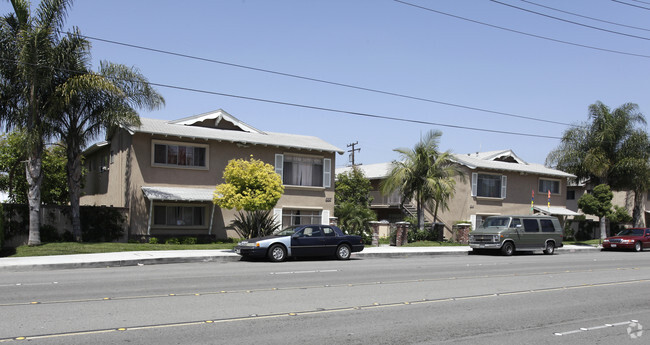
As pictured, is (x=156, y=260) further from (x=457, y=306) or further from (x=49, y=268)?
(x=457, y=306)

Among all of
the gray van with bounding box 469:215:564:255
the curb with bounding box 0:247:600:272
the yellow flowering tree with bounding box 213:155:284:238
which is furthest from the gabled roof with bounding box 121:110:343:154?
the gray van with bounding box 469:215:564:255

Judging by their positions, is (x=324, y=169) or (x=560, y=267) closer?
(x=560, y=267)

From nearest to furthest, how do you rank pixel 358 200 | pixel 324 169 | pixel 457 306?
pixel 457 306 < pixel 324 169 < pixel 358 200

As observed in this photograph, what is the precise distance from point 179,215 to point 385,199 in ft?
63.5

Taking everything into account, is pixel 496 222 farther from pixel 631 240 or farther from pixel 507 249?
pixel 631 240

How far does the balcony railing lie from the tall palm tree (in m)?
24.1

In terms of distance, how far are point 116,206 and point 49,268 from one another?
34.6 ft

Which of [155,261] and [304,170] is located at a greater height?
[304,170]

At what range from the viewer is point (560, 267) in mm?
19016

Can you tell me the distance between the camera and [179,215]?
26.7 meters

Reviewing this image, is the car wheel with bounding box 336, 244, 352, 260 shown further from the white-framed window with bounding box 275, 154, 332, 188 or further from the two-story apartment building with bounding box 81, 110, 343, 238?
the white-framed window with bounding box 275, 154, 332, 188

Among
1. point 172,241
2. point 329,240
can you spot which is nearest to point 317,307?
point 329,240

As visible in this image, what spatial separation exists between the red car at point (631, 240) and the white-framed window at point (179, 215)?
22843 millimetres

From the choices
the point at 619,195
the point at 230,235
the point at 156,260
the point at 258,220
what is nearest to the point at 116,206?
the point at 230,235
